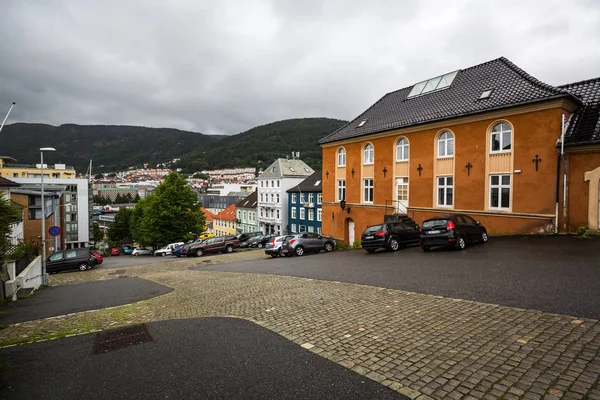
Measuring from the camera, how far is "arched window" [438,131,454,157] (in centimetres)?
2144

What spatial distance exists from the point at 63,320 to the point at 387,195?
21.7 metres

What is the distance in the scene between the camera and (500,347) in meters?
4.77

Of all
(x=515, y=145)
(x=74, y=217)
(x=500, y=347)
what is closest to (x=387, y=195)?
(x=515, y=145)

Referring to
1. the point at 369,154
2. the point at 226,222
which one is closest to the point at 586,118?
the point at 369,154

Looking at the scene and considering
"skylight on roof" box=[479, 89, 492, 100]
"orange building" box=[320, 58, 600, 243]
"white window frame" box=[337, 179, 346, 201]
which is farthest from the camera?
"white window frame" box=[337, 179, 346, 201]

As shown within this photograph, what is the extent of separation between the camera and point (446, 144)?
21750 mm

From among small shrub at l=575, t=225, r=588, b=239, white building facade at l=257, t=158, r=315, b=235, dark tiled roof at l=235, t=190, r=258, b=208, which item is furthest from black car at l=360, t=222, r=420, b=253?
dark tiled roof at l=235, t=190, r=258, b=208

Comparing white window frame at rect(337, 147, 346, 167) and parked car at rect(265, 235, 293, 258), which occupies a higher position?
white window frame at rect(337, 147, 346, 167)

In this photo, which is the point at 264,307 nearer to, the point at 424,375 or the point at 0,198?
the point at 424,375

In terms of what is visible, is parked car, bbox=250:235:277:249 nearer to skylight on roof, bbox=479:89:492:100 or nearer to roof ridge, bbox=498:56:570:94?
skylight on roof, bbox=479:89:492:100

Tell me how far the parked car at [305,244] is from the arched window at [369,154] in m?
7.88

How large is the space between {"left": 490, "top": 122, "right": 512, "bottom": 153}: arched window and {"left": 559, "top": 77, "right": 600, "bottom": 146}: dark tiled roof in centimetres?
263

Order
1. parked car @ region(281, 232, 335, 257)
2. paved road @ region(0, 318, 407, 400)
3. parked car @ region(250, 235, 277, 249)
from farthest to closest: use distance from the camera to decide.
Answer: parked car @ region(250, 235, 277, 249) < parked car @ region(281, 232, 335, 257) < paved road @ region(0, 318, 407, 400)

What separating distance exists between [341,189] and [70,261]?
850 inches
